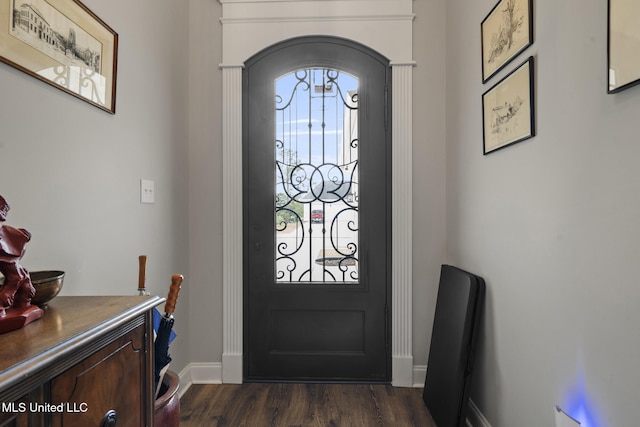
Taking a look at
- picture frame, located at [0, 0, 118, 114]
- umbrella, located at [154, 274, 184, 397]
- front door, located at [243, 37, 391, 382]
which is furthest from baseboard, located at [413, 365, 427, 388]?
picture frame, located at [0, 0, 118, 114]

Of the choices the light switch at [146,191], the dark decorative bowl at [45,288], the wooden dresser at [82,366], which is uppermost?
the light switch at [146,191]

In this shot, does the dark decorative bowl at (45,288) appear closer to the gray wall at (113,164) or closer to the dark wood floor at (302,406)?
the gray wall at (113,164)

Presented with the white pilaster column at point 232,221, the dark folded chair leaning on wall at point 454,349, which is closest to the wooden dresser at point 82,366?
the white pilaster column at point 232,221

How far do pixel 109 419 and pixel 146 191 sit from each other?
1228mm

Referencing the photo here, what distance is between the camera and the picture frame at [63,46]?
1.05m

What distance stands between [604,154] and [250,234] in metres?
1.90

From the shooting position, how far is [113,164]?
1.55 metres

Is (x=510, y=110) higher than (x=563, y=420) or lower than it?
higher

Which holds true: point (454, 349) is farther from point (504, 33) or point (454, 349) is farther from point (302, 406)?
point (504, 33)

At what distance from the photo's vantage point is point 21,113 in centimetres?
109

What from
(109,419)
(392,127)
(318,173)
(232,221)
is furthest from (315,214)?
(109,419)

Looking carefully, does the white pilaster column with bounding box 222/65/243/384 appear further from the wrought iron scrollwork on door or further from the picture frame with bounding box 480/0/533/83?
the picture frame with bounding box 480/0/533/83

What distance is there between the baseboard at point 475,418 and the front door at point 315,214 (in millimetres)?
566

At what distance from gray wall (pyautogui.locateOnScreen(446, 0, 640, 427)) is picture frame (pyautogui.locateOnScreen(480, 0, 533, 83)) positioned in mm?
43
